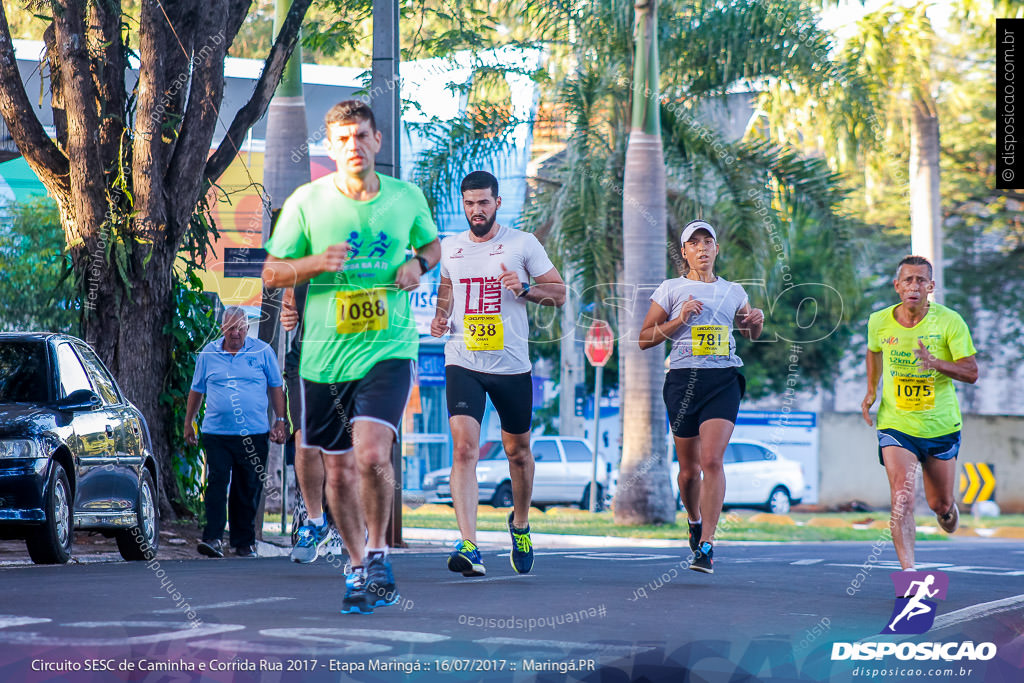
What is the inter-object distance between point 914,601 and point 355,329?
2.82 meters

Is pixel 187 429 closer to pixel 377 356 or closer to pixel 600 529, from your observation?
pixel 377 356

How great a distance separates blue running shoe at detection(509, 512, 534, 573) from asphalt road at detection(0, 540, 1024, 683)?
0.14 metres

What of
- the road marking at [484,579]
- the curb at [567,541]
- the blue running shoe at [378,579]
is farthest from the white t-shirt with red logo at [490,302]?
the curb at [567,541]

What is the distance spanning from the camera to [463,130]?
20.2 metres

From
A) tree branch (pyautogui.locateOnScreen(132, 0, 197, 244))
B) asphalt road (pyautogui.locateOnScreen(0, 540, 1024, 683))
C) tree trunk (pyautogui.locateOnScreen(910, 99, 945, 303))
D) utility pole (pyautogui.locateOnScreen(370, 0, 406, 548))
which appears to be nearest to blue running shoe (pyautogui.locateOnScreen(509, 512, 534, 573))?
asphalt road (pyautogui.locateOnScreen(0, 540, 1024, 683))

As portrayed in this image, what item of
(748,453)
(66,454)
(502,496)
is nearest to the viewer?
(66,454)

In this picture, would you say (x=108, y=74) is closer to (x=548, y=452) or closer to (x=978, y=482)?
(x=978, y=482)

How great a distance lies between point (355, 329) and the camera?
6.41 m

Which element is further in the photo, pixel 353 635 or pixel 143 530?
pixel 143 530

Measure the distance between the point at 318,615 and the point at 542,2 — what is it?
Result: 14666 mm

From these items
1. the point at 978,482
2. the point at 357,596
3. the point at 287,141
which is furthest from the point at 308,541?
the point at 978,482

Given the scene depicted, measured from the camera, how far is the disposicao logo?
6004mm

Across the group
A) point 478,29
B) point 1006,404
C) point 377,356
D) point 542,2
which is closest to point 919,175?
point 542,2

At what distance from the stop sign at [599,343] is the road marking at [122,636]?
55.9 feet
